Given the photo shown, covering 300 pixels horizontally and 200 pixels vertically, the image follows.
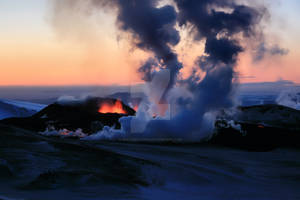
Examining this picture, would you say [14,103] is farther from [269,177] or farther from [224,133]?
[269,177]

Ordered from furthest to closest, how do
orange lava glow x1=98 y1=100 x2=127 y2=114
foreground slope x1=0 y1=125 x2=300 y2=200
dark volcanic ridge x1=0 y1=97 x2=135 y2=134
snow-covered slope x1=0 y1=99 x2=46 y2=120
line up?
snow-covered slope x1=0 y1=99 x2=46 y2=120 → orange lava glow x1=98 y1=100 x2=127 y2=114 → dark volcanic ridge x1=0 y1=97 x2=135 y2=134 → foreground slope x1=0 y1=125 x2=300 y2=200

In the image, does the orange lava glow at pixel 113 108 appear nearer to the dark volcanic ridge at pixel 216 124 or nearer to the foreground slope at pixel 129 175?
the dark volcanic ridge at pixel 216 124

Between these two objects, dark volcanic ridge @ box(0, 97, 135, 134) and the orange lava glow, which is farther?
the orange lava glow

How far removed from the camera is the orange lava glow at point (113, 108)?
107375 millimetres

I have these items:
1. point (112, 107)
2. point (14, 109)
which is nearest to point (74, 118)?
point (112, 107)

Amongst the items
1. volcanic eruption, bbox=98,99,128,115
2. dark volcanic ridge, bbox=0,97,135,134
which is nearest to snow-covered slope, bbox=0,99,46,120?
dark volcanic ridge, bbox=0,97,135,134

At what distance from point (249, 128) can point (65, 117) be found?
182 ft

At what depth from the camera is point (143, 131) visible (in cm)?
6419

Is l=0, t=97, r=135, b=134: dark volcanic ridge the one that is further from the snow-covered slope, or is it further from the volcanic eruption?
the snow-covered slope

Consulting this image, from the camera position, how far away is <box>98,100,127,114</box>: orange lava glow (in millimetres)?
107375

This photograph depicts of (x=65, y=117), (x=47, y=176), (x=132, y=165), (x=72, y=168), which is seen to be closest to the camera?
(x=47, y=176)

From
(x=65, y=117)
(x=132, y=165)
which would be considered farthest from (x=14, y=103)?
(x=132, y=165)

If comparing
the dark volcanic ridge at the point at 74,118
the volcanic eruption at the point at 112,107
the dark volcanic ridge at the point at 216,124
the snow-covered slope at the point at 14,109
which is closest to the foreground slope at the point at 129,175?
the dark volcanic ridge at the point at 216,124

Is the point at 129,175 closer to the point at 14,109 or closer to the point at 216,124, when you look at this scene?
the point at 216,124
